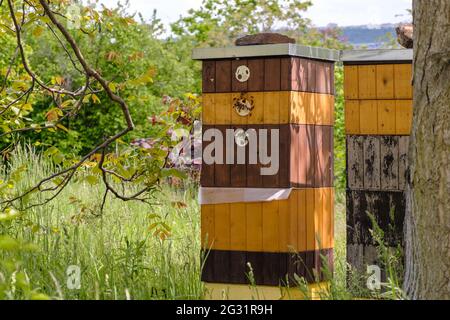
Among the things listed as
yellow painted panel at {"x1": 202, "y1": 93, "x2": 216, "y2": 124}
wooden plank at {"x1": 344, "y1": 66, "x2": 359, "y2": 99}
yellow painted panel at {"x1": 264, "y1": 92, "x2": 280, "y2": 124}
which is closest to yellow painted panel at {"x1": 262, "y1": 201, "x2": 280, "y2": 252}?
yellow painted panel at {"x1": 264, "y1": 92, "x2": 280, "y2": 124}

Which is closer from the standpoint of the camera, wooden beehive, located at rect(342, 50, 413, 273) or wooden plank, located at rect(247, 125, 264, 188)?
wooden plank, located at rect(247, 125, 264, 188)

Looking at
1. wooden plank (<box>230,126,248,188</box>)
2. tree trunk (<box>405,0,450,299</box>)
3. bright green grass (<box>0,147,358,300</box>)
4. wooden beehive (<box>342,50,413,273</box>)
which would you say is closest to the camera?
tree trunk (<box>405,0,450,299</box>)

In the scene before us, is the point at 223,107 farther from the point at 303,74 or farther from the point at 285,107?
the point at 303,74

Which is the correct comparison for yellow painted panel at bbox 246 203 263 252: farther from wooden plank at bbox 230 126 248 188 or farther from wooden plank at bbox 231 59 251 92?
wooden plank at bbox 231 59 251 92

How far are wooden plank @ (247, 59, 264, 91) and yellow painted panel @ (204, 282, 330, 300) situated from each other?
3.88 feet

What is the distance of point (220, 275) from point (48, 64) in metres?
9.51

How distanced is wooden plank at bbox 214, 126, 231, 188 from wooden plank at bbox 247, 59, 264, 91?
0.29 meters

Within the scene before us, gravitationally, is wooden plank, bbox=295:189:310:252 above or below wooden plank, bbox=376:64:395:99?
below

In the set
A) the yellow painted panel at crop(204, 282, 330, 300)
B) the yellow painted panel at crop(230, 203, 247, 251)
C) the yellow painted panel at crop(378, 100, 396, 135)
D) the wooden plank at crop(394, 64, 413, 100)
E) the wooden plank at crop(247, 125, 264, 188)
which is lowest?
the yellow painted panel at crop(204, 282, 330, 300)

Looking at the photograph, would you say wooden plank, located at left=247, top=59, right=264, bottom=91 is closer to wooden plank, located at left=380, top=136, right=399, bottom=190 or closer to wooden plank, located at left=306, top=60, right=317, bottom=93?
wooden plank, located at left=306, top=60, right=317, bottom=93

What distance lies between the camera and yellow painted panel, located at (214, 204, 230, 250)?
17.8ft

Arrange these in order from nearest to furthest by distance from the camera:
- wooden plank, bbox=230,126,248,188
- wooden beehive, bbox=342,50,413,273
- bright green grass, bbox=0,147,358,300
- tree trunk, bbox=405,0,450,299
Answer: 1. tree trunk, bbox=405,0,450,299
2. bright green grass, bbox=0,147,358,300
3. wooden plank, bbox=230,126,248,188
4. wooden beehive, bbox=342,50,413,273

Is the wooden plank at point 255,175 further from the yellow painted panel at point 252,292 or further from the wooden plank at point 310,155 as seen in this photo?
the yellow painted panel at point 252,292
